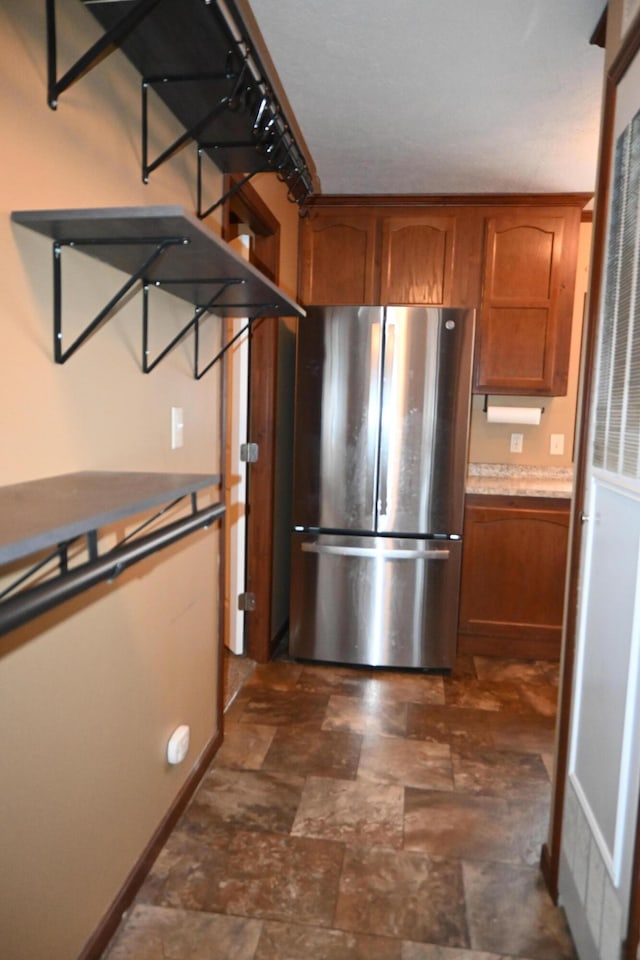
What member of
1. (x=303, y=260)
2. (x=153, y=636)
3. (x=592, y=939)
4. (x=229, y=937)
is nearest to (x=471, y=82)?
(x=303, y=260)

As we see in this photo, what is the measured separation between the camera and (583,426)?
1526 millimetres

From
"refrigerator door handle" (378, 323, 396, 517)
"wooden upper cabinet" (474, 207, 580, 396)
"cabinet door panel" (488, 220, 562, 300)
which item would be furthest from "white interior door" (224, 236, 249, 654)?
"cabinet door panel" (488, 220, 562, 300)

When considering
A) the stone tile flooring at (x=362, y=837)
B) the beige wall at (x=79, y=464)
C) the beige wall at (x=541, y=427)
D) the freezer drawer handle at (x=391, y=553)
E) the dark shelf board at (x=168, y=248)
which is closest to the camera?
the dark shelf board at (x=168, y=248)

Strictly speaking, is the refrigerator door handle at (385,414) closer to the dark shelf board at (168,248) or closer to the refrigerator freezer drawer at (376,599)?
the refrigerator freezer drawer at (376,599)

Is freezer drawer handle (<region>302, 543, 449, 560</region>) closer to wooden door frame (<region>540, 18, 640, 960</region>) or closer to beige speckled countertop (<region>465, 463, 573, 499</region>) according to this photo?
beige speckled countertop (<region>465, 463, 573, 499</region>)

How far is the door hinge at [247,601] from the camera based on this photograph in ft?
9.73

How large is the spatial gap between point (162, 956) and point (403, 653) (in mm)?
1764

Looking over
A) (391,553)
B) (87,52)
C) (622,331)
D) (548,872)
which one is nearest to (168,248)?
(87,52)

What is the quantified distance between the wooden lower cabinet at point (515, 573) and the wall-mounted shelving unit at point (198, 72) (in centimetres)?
197

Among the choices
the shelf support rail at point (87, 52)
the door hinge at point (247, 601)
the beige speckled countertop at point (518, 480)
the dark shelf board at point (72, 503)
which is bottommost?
the door hinge at point (247, 601)

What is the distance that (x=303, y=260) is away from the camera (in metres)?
3.27

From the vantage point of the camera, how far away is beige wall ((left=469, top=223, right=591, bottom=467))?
3.46 metres

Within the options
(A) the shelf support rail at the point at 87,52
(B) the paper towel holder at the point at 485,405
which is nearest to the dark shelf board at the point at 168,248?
(A) the shelf support rail at the point at 87,52

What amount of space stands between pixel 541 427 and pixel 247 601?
76.8 inches
